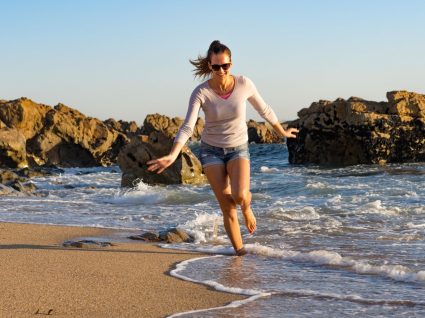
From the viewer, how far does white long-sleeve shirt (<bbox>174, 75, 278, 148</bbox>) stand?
6020 millimetres

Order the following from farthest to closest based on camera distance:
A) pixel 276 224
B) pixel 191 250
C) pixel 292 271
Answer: pixel 276 224 < pixel 191 250 < pixel 292 271

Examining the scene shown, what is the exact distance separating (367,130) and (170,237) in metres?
20.3

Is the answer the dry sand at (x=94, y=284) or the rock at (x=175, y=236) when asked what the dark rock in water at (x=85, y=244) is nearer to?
the dry sand at (x=94, y=284)

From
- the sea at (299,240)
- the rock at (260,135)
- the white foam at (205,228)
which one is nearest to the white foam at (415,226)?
the sea at (299,240)

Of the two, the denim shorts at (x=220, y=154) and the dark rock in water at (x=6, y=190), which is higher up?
the denim shorts at (x=220, y=154)

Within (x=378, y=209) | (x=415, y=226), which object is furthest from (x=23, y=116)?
(x=415, y=226)

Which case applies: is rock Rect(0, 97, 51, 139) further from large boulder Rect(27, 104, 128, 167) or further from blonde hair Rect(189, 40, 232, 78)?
blonde hair Rect(189, 40, 232, 78)

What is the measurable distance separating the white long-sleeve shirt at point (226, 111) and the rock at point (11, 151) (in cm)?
3058

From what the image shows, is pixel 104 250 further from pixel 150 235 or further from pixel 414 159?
pixel 414 159

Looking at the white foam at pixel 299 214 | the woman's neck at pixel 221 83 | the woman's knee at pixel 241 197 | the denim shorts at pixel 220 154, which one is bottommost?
the white foam at pixel 299 214

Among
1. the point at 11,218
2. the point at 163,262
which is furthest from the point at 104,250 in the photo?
the point at 11,218

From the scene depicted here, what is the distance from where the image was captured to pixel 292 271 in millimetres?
6105

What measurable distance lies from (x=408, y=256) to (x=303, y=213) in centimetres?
443

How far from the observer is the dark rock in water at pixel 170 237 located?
820 centimetres
